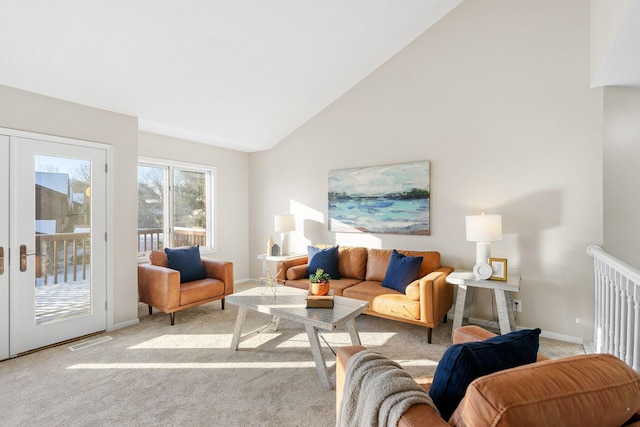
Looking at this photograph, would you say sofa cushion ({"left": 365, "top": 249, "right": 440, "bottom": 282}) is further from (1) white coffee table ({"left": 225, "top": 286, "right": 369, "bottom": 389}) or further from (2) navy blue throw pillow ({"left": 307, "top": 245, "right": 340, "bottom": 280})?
(1) white coffee table ({"left": 225, "top": 286, "right": 369, "bottom": 389})

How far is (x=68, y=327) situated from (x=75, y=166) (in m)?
1.59

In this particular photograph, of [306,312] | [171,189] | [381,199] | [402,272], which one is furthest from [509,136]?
[171,189]

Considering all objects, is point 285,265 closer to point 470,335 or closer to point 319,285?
point 319,285

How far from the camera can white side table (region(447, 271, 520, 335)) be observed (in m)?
3.01

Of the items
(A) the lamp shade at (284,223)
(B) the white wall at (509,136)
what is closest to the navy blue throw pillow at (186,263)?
(A) the lamp shade at (284,223)

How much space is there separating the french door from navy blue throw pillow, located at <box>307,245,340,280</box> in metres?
2.31

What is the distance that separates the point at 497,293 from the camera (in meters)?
3.05

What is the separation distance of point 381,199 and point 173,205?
3.00 metres

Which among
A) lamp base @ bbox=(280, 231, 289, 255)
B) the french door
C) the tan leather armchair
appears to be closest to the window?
the tan leather armchair

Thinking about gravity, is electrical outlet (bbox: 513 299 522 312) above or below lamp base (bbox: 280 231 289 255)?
below

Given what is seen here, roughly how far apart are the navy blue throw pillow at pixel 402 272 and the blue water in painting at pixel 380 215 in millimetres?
545

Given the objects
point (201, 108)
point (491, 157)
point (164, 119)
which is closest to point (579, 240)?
point (491, 157)

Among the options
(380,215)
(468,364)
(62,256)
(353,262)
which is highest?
(380,215)

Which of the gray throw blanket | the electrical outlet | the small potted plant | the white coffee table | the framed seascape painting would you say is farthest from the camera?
the framed seascape painting
